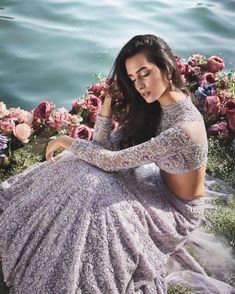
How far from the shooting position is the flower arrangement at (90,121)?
123 inches

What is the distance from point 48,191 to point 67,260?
1.12ft

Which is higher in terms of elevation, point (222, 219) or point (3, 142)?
point (3, 142)

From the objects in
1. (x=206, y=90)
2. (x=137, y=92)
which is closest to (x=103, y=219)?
(x=137, y=92)

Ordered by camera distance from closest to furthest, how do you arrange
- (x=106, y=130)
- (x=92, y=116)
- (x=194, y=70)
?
(x=106, y=130), (x=92, y=116), (x=194, y=70)

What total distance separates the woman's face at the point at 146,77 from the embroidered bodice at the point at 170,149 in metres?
0.10

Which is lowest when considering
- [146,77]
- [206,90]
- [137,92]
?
[206,90]

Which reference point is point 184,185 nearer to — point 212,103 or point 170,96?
point 170,96

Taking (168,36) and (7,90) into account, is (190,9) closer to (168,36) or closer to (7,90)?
(168,36)

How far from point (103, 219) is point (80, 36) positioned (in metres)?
3.92

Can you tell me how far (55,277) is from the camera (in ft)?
7.02

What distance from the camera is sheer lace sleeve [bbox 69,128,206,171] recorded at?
7.33 feet

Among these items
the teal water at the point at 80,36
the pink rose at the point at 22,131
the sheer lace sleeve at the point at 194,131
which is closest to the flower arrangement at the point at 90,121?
the pink rose at the point at 22,131

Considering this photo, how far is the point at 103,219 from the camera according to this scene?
2.14 m

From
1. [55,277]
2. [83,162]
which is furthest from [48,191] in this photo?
[55,277]
